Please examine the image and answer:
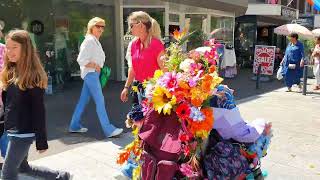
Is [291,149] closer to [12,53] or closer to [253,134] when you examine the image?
[253,134]

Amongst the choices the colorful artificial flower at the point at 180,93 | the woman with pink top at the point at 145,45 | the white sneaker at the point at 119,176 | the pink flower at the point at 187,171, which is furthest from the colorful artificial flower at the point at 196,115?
the white sneaker at the point at 119,176

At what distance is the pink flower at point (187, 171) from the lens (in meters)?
3.12

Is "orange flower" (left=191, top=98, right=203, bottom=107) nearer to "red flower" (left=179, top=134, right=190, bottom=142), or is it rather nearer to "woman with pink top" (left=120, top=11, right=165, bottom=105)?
"red flower" (left=179, top=134, right=190, bottom=142)

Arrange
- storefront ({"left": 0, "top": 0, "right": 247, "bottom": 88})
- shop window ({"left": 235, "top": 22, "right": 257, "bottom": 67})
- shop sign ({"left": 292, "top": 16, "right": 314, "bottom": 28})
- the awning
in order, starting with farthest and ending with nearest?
shop sign ({"left": 292, "top": 16, "right": 314, "bottom": 28}) → shop window ({"left": 235, "top": 22, "right": 257, "bottom": 67}) → the awning → storefront ({"left": 0, "top": 0, "right": 247, "bottom": 88})

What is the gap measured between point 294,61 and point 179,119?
940cm

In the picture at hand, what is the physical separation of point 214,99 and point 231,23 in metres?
16.9

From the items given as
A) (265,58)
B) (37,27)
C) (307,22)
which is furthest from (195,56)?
(307,22)

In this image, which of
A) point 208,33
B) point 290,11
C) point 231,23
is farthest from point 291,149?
point 290,11

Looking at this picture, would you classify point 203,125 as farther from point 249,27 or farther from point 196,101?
point 249,27

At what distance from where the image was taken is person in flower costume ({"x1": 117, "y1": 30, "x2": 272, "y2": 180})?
10.3ft

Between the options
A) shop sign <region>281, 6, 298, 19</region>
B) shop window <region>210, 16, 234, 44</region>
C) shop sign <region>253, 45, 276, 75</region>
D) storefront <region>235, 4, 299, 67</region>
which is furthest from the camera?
shop sign <region>281, 6, 298, 19</region>

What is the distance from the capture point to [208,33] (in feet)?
59.3

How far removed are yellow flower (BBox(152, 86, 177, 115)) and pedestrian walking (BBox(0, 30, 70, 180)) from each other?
104 centimetres

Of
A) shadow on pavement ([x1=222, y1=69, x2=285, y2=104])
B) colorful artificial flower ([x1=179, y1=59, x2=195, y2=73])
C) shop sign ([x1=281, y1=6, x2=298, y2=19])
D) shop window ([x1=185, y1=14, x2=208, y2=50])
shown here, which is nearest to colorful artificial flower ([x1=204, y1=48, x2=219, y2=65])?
colorful artificial flower ([x1=179, y1=59, x2=195, y2=73])
